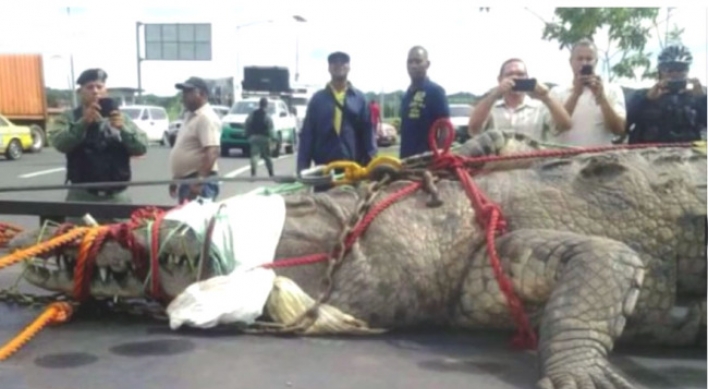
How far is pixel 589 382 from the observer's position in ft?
8.12

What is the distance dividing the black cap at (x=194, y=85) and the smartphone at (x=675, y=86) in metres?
3.38

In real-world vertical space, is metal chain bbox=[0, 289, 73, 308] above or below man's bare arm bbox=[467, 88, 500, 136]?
below

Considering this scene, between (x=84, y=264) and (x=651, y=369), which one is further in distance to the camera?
(x=84, y=264)

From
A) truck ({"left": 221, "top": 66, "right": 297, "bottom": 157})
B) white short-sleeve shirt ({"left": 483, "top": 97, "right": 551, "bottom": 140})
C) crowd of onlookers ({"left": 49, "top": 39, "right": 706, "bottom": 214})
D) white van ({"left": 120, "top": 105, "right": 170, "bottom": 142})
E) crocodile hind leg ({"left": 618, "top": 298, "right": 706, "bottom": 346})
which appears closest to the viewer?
crocodile hind leg ({"left": 618, "top": 298, "right": 706, "bottom": 346})

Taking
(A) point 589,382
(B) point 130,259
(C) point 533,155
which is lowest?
(A) point 589,382

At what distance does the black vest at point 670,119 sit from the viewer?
4660mm

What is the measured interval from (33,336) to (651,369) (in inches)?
69.8

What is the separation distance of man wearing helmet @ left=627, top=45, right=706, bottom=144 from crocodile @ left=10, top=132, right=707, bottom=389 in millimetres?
1259

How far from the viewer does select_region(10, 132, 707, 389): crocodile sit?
9.29 ft

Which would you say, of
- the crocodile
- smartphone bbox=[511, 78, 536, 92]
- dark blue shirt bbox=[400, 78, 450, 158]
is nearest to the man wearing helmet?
smartphone bbox=[511, 78, 536, 92]

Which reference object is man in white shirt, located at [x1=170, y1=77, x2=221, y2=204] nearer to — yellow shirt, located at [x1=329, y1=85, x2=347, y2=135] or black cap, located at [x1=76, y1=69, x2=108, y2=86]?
yellow shirt, located at [x1=329, y1=85, x2=347, y2=135]

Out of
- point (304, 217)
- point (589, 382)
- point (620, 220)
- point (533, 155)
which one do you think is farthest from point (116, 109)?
point (589, 382)

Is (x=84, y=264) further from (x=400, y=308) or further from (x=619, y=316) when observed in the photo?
(x=619, y=316)

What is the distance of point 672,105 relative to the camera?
4.66m
